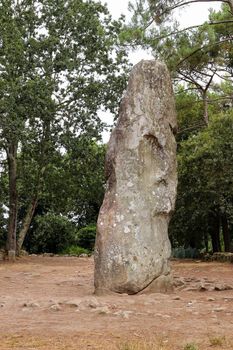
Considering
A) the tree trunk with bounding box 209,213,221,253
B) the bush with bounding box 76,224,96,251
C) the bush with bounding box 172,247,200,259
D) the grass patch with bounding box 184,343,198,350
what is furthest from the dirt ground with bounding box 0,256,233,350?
the bush with bounding box 76,224,96,251

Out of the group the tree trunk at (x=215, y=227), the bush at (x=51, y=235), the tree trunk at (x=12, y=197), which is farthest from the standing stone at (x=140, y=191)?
the bush at (x=51, y=235)

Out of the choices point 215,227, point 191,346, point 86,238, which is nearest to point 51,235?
point 86,238

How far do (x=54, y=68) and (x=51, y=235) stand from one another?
14.5m

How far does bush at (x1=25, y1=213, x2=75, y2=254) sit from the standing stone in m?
22.5

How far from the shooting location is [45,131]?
75.6 ft

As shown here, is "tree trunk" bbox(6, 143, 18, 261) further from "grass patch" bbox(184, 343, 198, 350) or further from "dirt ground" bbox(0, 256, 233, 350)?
"grass patch" bbox(184, 343, 198, 350)

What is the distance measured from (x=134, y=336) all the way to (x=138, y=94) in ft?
20.4

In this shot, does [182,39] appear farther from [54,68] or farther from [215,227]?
[215,227]

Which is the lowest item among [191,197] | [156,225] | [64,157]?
[156,225]

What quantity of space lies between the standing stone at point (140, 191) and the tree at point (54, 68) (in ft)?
35.2

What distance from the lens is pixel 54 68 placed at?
23.0 metres

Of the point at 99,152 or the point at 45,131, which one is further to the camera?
the point at 99,152

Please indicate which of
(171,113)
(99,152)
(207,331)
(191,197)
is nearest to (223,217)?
(191,197)

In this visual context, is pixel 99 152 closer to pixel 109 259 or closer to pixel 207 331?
pixel 109 259
